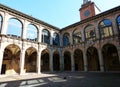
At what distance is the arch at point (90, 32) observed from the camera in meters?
19.0

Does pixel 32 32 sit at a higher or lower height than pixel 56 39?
higher

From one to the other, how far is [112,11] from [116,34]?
3.93m

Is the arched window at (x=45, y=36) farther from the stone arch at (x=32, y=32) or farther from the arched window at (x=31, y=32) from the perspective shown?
the arched window at (x=31, y=32)

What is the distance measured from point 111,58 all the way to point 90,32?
20.4ft

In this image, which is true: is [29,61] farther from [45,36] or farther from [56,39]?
[56,39]

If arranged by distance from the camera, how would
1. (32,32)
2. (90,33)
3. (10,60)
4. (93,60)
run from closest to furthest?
(10,60) → (32,32) → (90,33) → (93,60)

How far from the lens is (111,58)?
64.0 feet

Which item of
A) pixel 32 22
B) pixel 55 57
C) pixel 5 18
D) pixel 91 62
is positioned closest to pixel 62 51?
pixel 55 57

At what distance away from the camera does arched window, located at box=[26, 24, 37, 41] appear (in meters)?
18.2

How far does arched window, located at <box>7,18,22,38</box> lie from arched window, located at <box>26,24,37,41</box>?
148 centimetres

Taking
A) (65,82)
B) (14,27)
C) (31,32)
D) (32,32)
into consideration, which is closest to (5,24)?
(14,27)

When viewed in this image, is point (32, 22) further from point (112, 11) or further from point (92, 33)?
point (112, 11)

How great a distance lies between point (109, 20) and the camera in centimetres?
1739

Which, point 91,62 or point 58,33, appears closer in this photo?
point 91,62
